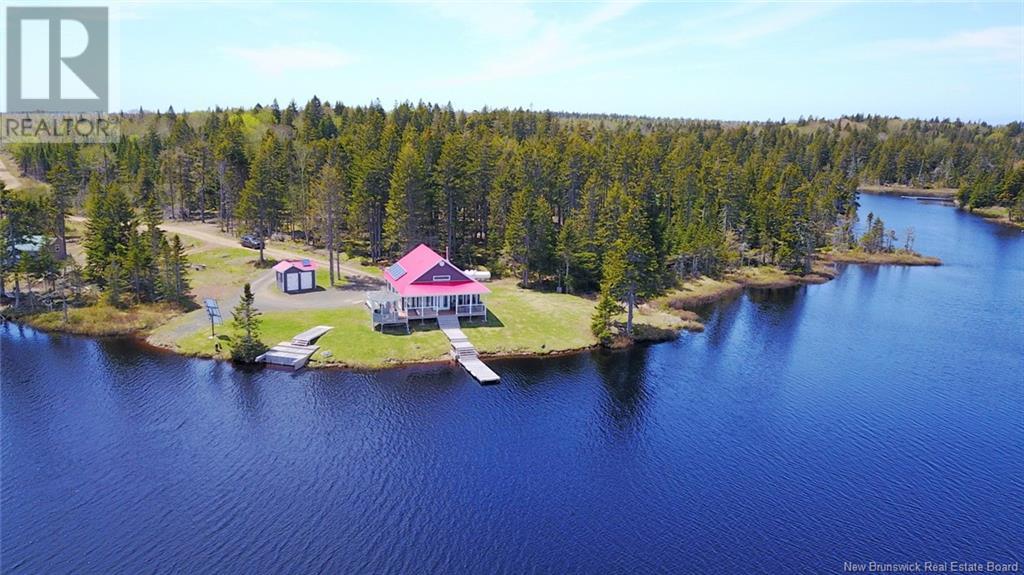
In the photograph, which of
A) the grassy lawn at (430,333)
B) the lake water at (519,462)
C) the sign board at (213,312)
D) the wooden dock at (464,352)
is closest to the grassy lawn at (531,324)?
→ the grassy lawn at (430,333)

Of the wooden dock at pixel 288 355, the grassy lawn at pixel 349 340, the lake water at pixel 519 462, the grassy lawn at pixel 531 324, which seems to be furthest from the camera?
the grassy lawn at pixel 531 324

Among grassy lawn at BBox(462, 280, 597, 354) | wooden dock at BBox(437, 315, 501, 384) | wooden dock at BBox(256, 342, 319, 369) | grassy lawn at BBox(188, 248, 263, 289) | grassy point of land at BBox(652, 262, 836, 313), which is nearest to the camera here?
wooden dock at BBox(437, 315, 501, 384)

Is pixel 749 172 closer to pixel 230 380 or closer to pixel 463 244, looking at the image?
pixel 463 244

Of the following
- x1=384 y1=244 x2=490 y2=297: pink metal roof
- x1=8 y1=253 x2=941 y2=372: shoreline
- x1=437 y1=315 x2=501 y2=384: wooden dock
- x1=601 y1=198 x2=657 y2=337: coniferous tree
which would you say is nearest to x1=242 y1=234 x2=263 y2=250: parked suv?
x1=8 y1=253 x2=941 y2=372: shoreline

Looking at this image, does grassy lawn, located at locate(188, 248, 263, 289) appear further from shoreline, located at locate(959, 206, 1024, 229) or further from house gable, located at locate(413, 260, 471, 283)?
shoreline, located at locate(959, 206, 1024, 229)

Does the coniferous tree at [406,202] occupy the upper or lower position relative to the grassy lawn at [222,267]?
upper

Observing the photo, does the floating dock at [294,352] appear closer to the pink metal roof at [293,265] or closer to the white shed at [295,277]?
the white shed at [295,277]
